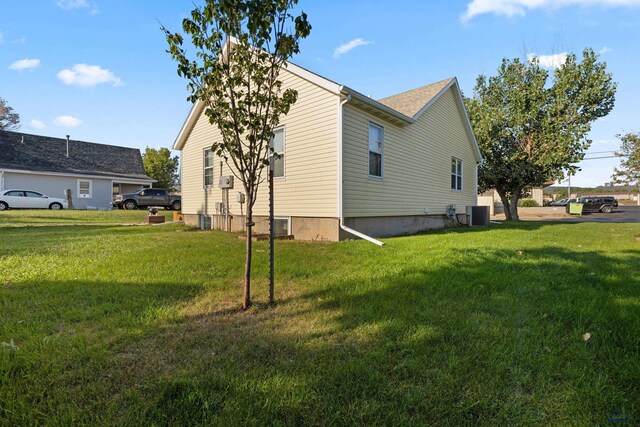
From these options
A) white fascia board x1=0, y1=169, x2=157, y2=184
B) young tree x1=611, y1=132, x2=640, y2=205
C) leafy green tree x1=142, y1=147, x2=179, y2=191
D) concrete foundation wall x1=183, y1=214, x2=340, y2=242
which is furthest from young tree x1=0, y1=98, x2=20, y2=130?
young tree x1=611, y1=132, x2=640, y2=205

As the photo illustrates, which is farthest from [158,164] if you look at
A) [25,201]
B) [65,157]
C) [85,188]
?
[25,201]

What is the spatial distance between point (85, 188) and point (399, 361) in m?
29.7

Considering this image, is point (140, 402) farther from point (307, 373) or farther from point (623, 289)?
point (623, 289)

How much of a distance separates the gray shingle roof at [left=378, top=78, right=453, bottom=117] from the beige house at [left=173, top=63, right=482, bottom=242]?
4cm

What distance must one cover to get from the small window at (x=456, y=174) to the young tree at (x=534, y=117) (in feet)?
14.7

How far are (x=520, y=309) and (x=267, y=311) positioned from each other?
8.52 feet

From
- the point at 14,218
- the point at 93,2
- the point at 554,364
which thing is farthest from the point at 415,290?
the point at 14,218

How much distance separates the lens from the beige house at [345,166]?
26.0 feet

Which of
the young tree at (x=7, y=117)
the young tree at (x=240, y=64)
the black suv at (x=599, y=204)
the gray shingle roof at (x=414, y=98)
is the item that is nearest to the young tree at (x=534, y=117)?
the gray shingle roof at (x=414, y=98)

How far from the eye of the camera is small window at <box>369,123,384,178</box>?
896cm

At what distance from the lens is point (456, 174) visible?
45.9ft

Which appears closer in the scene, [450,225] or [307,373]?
[307,373]

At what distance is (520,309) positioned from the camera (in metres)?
3.27

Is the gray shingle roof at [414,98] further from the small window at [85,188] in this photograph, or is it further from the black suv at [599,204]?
the black suv at [599,204]
